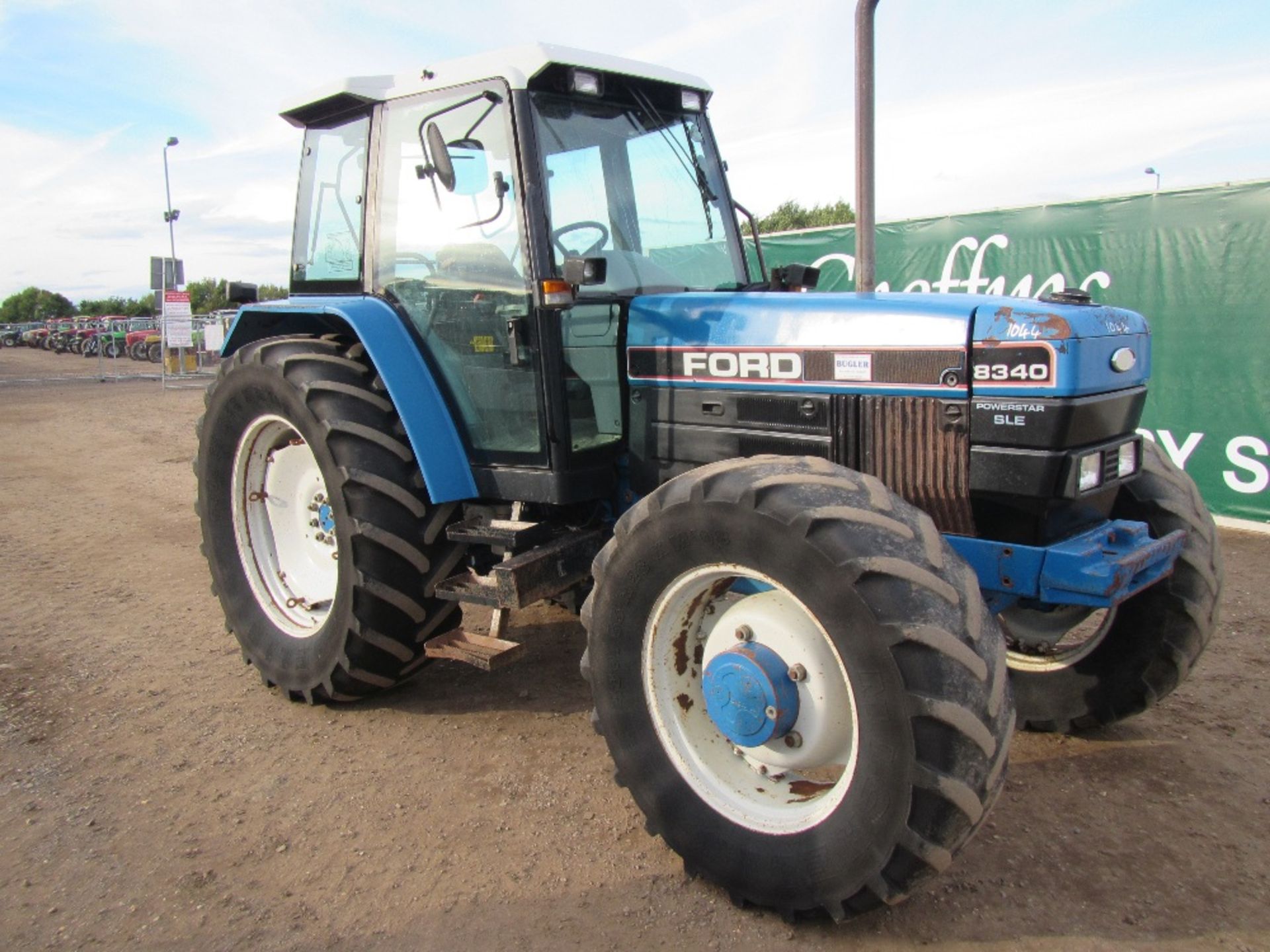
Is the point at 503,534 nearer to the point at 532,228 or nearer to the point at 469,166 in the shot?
the point at 532,228

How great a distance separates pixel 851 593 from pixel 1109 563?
89 centimetres

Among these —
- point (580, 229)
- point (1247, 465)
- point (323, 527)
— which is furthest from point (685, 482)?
point (1247, 465)

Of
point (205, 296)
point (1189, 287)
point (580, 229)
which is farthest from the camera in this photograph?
point (205, 296)

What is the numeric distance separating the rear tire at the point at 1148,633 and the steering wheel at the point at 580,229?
6.87ft

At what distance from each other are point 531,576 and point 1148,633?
7.18ft

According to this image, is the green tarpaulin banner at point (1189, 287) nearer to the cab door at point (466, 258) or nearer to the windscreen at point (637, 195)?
the windscreen at point (637, 195)

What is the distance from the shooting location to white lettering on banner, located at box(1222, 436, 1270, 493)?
21.3 feet

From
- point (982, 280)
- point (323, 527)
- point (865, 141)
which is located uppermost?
point (865, 141)

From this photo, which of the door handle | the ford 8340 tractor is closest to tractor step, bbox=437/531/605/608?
the ford 8340 tractor

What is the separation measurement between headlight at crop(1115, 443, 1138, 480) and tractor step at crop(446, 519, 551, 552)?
79.3 inches

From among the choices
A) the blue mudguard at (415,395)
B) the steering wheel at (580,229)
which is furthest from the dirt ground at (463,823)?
the steering wheel at (580,229)

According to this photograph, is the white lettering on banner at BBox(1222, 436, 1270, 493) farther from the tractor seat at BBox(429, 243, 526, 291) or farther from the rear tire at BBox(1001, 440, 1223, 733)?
the tractor seat at BBox(429, 243, 526, 291)

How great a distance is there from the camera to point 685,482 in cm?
272

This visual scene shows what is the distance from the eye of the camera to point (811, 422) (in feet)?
10.4
